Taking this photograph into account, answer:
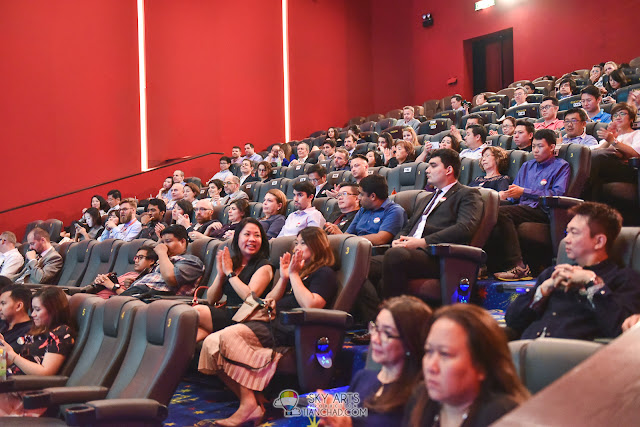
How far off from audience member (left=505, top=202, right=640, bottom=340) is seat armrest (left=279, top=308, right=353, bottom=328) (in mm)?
563

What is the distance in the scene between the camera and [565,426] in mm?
694

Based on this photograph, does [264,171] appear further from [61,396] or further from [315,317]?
[61,396]

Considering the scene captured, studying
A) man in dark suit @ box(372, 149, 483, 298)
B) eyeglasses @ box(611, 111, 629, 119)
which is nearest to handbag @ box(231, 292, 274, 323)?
man in dark suit @ box(372, 149, 483, 298)

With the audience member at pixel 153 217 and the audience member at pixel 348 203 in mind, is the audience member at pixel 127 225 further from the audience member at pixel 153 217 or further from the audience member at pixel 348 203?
the audience member at pixel 348 203

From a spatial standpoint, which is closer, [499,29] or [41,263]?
[41,263]

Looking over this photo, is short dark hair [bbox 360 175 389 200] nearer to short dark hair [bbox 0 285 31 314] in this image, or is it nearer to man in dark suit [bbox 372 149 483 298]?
man in dark suit [bbox 372 149 483 298]

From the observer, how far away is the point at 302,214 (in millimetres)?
3422

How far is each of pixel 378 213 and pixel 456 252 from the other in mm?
658

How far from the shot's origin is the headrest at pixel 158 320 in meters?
1.97

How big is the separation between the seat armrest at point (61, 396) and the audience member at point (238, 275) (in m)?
0.51

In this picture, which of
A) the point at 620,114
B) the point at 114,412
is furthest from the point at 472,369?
the point at 620,114

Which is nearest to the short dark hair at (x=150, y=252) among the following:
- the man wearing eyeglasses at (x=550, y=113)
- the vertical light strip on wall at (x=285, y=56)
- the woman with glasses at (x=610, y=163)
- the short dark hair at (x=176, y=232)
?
the short dark hair at (x=176, y=232)

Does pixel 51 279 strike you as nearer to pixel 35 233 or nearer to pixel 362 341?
pixel 35 233

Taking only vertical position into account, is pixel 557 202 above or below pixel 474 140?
below
